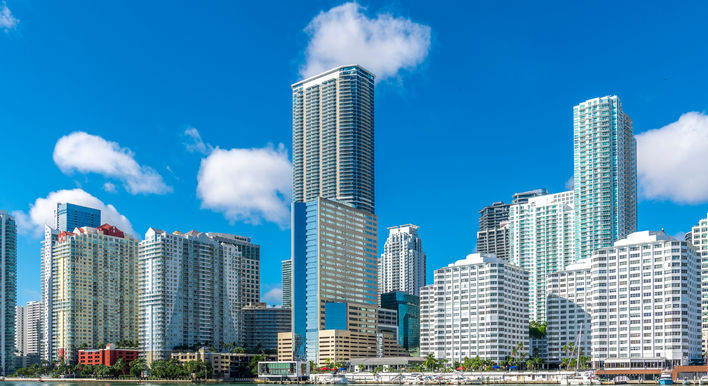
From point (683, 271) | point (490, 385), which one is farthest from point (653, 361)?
point (490, 385)

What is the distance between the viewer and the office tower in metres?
189

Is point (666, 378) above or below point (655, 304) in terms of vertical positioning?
below

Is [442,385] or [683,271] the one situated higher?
[683,271]

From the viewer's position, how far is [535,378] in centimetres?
19862

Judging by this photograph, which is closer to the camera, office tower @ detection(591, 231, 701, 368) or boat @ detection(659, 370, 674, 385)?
boat @ detection(659, 370, 674, 385)

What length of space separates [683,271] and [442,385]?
62960 mm

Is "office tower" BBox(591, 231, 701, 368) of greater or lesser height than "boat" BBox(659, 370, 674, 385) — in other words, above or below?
above

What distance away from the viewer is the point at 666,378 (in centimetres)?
17588

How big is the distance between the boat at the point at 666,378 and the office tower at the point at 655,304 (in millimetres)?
8040

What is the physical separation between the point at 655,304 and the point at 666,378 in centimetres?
2161

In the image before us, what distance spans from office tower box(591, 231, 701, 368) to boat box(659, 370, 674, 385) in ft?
26.4

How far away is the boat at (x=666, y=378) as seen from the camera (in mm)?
173475

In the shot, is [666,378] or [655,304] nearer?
[666,378]

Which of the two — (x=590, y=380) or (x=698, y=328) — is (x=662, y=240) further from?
(x=590, y=380)
